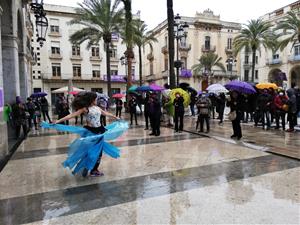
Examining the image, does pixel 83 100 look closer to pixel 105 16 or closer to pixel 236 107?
pixel 236 107

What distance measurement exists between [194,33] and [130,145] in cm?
4347

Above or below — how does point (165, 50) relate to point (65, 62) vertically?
above

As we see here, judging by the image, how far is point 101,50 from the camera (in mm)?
47000

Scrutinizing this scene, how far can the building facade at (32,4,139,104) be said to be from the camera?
4328 centimetres

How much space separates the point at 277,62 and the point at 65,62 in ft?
111

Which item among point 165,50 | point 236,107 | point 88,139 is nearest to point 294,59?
point 165,50

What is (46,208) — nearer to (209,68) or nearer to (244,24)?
(244,24)

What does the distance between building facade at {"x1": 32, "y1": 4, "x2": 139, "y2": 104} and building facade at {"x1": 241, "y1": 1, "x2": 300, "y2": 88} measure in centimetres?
2407

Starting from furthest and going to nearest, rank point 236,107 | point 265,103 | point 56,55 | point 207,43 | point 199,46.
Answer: point 207,43 → point 199,46 → point 56,55 → point 265,103 → point 236,107

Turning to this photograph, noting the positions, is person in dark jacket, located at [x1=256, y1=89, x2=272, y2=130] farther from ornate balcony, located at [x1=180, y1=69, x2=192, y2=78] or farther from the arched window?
the arched window

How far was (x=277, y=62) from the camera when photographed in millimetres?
44688

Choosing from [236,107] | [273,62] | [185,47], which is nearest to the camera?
[236,107]

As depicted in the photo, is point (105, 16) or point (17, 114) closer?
point (17, 114)

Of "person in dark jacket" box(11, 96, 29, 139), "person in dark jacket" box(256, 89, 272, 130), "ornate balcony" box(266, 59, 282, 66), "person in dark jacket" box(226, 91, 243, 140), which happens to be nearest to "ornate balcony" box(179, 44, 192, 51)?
"ornate balcony" box(266, 59, 282, 66)
